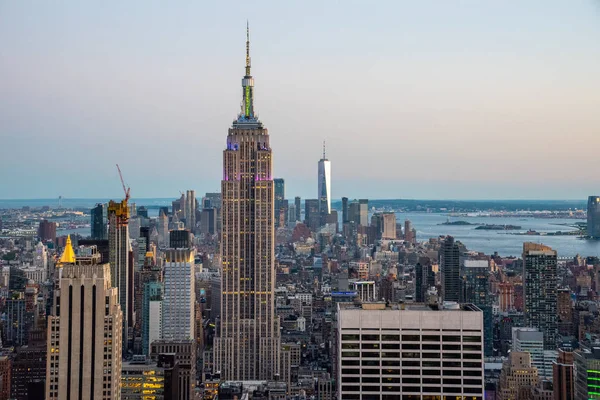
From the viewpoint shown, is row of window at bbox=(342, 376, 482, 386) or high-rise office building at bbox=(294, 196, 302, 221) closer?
row of window at bbox=(342, 376, 482, 386)

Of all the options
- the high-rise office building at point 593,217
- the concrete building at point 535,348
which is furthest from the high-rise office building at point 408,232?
the concrete building at point 535,348

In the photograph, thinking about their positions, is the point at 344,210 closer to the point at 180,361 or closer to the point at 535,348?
the point at 535,348

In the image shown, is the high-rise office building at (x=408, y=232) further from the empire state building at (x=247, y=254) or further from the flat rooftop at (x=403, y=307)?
the flat rooftop at (x=403, y=307)

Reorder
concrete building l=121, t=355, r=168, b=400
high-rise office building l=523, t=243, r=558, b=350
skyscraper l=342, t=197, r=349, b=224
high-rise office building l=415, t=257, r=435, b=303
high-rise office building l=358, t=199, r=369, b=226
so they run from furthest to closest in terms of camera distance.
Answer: high-rise office building l=358, t=199, r=369, b=226, skyscraper l=342, t=197, r=349, b=224, high-rise office building l=415, t=257, r=435, b=303, high-rise office building l=523, t=243, r=558, b=350, concrete building l=121, t=355, r=168, b=400

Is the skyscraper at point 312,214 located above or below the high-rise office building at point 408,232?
above

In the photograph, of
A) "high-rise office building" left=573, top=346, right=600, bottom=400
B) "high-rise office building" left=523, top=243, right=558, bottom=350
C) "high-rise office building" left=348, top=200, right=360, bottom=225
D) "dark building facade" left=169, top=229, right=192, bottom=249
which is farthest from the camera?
"high-rise office building" left=348, top=200, right=360, bottom=225

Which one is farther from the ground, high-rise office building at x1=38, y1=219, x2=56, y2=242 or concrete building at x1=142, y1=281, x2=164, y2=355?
high-rise office building at x1=38, y1=219, x2=56, y2=242

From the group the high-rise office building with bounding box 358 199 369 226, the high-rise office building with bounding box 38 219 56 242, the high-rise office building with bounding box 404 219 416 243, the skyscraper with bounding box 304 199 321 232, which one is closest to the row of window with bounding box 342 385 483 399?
the high-rise office building with bounding box 38 219 56 242

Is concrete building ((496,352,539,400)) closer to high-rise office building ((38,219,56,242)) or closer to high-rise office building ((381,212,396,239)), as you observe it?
high-rise office building ((38,219,56,242))
